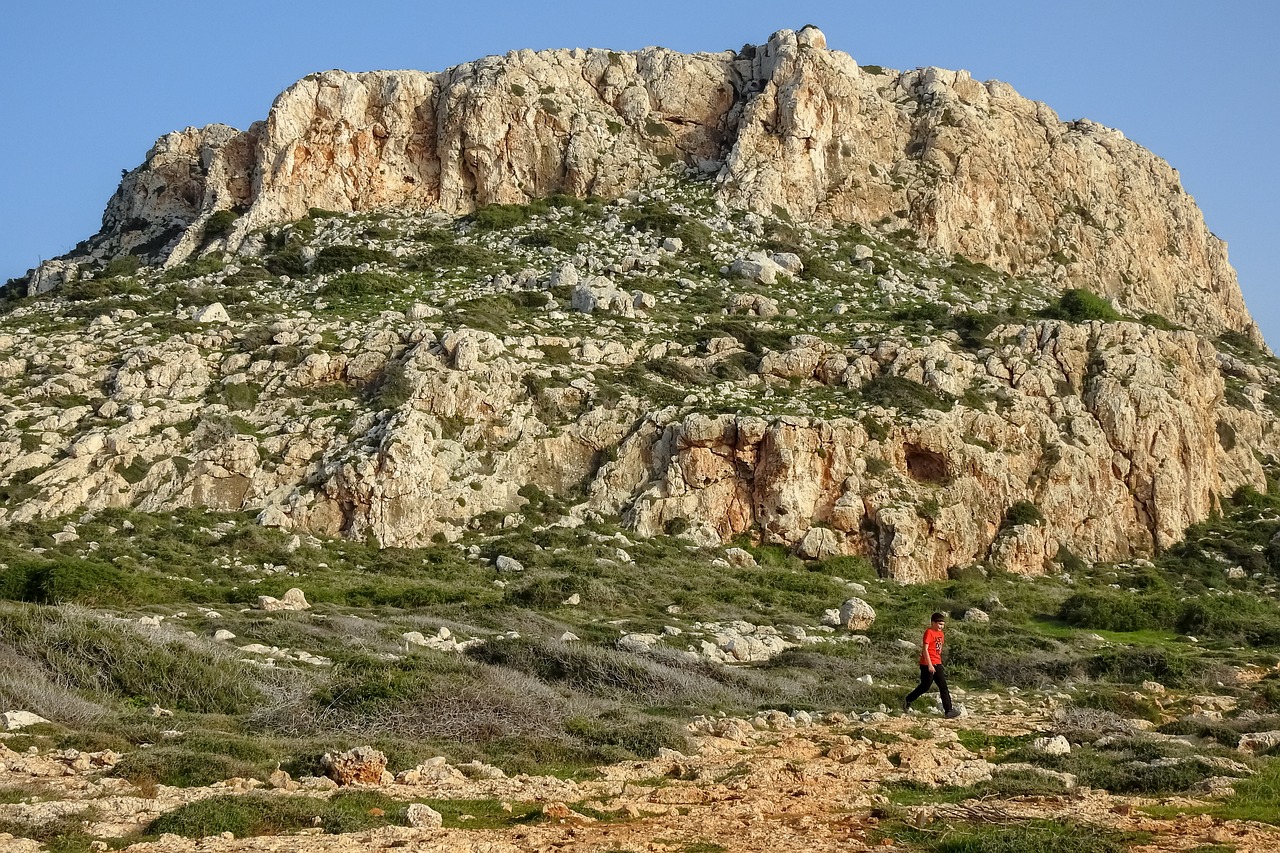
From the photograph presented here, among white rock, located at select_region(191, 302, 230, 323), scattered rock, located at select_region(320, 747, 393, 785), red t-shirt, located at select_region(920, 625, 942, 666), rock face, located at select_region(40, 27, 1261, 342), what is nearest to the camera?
scattered rock, located at select_region(320, 747, 393, 785)

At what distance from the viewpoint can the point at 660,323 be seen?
145 ft

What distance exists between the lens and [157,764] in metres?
10.5

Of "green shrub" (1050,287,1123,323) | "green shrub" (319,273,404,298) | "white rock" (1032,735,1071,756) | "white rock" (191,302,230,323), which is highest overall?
"green shrub" (1050,287,1123,323)

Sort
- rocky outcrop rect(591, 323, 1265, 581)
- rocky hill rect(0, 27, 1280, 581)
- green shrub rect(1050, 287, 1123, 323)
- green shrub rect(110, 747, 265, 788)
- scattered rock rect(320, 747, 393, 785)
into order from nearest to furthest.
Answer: green shrub rect(110, 747, 265, 788)
scattered rock rect(320, 747, 393, 785)
rocky hill rect(0, 27, 1280, 581)
rocky outcrop rect(591, 323, 1265, 581)
green shrub rect(1050, 287, 1123, 323)

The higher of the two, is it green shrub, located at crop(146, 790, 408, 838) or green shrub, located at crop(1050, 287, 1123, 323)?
green shrub, located at crop(1050, 287, 1123, 323)

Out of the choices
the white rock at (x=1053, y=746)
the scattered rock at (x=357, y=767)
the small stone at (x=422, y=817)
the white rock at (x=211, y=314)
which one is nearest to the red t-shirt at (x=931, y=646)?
the white rock at (x=1053, y=746)

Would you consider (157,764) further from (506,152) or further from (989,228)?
(989,228)

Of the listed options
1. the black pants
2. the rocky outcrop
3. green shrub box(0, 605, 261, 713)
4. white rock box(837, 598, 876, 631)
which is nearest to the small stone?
green shrub box(0, 605, 261, 713)

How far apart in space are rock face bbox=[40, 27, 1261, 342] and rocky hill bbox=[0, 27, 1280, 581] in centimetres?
19

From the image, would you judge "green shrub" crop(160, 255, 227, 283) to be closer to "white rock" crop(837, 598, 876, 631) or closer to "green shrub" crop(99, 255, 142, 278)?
"green shrub" crop(99, 255, 142, 278)

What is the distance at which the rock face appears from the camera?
5578cm

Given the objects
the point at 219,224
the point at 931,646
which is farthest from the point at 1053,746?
the point at 219,224

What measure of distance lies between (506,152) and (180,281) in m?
17.4

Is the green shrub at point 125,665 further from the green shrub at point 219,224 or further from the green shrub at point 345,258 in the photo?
the green shrub at point 219,224
